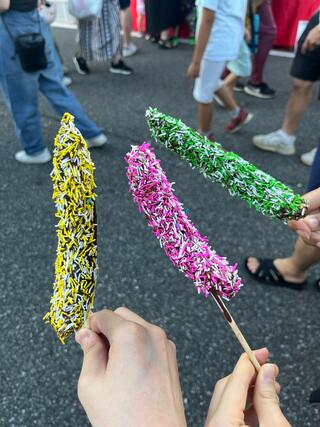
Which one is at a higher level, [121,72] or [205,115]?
[205,115]

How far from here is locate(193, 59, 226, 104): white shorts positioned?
2.84 meters

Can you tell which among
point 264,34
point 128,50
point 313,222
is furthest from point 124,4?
point 313,222

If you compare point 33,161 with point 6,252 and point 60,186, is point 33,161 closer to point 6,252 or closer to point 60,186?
point 6,252

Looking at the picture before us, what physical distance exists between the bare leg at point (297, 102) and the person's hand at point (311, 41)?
219mm

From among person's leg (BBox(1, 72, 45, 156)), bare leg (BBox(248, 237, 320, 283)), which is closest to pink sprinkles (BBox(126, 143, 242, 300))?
bare leg (BBox(248, 237, 320, 283))

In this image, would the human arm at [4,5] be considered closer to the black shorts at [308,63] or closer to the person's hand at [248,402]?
the black shorts at [308,63]

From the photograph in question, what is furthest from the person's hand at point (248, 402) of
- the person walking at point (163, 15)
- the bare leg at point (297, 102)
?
the person walking at point (163, 15)

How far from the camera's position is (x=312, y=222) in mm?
1320

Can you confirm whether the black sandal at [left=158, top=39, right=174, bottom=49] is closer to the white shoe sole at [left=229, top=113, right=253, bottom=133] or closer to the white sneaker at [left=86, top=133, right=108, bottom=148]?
the white shoe sole at [left=229, top=113, right=253, bottom=133]

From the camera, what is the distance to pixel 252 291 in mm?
2150

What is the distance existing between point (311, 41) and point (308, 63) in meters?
0.15

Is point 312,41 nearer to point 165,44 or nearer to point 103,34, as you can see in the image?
point 103,34

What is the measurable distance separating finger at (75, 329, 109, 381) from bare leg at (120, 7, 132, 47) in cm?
501

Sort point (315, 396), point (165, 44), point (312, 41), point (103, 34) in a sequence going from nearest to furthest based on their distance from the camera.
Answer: point (315, 396)
point (312, 41)
point (103, 34)
point (165, 44)
